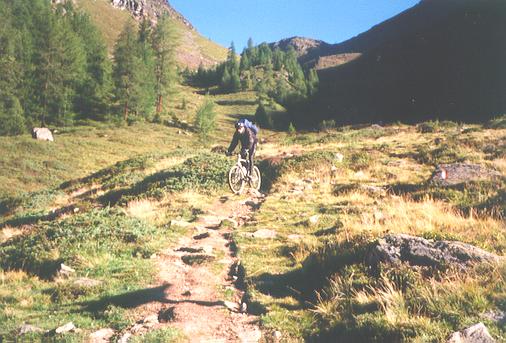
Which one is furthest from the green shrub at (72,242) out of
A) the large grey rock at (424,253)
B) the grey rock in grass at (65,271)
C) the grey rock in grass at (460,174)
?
the grey rock in grass at (460,174)

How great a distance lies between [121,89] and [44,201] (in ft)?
147

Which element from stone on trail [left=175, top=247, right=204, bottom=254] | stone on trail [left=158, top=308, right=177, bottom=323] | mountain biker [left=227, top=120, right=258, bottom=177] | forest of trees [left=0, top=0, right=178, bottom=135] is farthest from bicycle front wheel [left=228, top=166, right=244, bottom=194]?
forest of trees [left=0, top=0, right=178, bottom=135]

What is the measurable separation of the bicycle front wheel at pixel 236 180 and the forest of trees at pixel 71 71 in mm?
46092

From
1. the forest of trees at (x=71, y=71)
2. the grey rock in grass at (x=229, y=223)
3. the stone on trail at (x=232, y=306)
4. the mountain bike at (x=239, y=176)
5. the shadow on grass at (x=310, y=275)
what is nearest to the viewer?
the stone on trail at (x=232, y=306)

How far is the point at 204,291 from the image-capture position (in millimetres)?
7512

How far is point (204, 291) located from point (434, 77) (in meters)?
95.3

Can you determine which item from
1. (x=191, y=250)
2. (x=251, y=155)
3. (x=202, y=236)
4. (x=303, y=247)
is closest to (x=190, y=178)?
(x=251, y=155)

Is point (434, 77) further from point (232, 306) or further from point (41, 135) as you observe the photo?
point (232, 306)

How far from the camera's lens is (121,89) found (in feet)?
212

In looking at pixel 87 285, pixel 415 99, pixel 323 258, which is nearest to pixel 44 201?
pixel 87 285

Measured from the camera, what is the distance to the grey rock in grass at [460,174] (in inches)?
548

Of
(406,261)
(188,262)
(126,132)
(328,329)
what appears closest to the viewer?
(328,329)

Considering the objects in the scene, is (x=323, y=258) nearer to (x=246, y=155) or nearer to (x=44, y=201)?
(x=246, y=155)

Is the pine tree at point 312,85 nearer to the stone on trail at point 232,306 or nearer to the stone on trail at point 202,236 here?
the stone on trail at point 202,236
